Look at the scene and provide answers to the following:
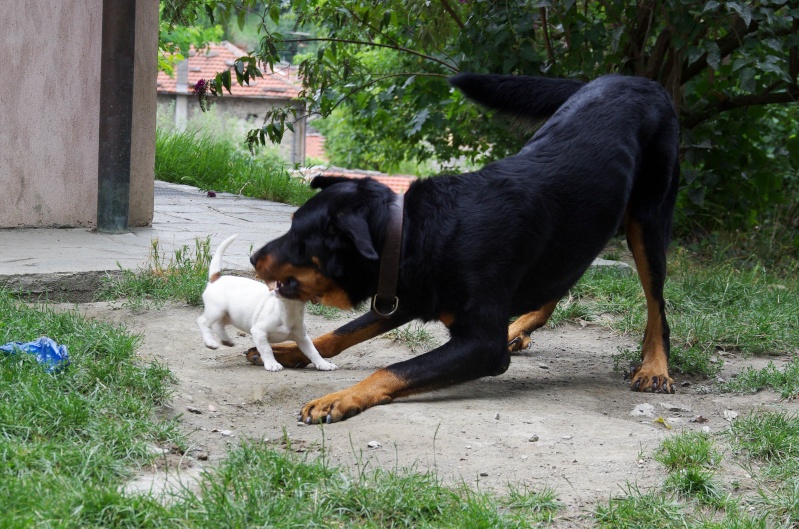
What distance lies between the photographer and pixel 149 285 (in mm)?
4820

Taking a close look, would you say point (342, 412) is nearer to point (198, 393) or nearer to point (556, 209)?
point (198, 393)

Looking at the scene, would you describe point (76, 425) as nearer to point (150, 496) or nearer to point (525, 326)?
point (150, 496)

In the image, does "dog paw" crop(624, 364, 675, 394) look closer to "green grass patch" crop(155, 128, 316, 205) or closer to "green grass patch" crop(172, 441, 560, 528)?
"green grass patch" crop(172, 441, 560, 528)

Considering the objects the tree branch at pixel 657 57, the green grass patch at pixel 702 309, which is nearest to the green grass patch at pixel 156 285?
the green grass patch at pixel 702 309

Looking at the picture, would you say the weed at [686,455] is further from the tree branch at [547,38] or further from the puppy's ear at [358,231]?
the tree branch at [547,38]

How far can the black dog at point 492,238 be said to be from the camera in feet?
11.6

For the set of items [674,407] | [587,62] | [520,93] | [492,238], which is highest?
[587,62]

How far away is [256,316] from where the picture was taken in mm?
3908

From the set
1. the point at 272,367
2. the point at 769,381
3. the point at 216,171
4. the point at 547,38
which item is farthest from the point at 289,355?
the point at 216,171

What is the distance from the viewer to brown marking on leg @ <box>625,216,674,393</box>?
4.17 meters

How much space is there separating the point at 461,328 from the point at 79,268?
2299 mm

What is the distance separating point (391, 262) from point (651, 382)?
1462 millimetres

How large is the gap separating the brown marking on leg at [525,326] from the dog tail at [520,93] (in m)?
1.03

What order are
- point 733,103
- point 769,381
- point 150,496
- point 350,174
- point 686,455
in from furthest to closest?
1. point 350,174
2. point 733,103
3. point 769,381
4. point 686,455
5. point 150,496
